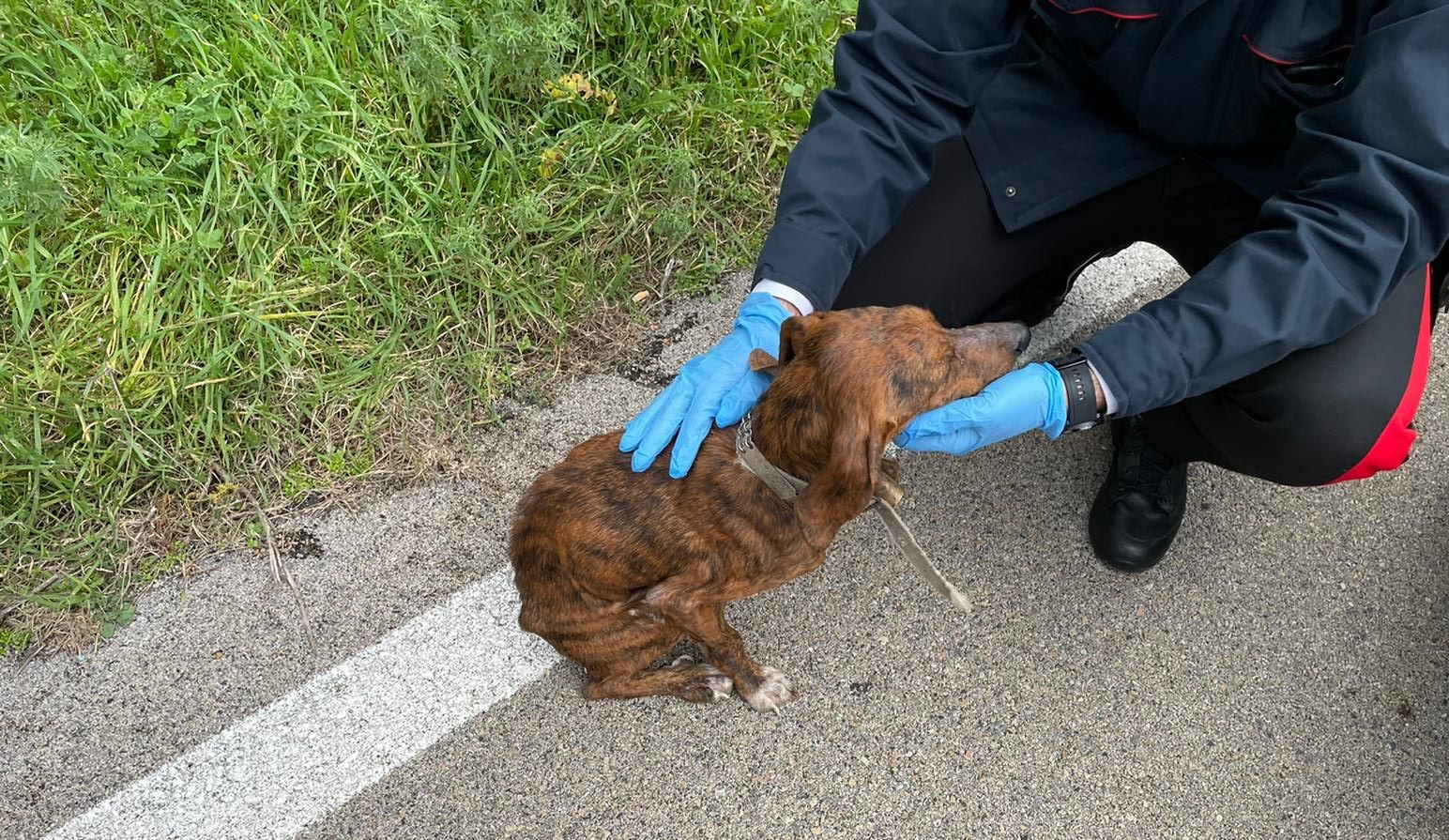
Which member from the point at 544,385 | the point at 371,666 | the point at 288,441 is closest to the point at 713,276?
the point at 544,385

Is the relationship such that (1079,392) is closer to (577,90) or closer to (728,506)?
(728,506)

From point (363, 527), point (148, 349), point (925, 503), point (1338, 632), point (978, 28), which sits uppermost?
point (978, 28)

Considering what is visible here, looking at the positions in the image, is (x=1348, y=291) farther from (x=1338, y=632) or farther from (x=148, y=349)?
(x=148, y=349)

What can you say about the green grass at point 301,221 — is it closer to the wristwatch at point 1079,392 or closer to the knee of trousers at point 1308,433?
the wristwatch at point 1079,392

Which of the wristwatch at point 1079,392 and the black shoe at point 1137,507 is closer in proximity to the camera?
the wristwatch at point 1079,392

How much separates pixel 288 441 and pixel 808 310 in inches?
67.9

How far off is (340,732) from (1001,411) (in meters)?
1.96

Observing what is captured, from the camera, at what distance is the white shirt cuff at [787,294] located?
2.61 meters

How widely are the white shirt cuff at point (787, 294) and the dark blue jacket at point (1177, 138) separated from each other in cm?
2

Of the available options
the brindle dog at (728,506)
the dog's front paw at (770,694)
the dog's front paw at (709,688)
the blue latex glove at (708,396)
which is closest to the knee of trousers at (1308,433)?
the brindle dog at (728,506)

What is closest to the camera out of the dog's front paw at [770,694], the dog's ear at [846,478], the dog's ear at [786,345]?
the dog's ear at [846,478]

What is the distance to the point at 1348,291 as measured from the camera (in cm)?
220

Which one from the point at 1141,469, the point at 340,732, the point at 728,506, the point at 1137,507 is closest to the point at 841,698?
the point at 728,506

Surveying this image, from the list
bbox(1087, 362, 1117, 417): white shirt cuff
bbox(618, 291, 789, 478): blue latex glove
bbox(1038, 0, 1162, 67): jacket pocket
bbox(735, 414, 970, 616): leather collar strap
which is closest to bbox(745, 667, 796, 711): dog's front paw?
bbox(735, 414, 970, 616): leather collar strap
